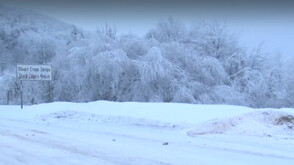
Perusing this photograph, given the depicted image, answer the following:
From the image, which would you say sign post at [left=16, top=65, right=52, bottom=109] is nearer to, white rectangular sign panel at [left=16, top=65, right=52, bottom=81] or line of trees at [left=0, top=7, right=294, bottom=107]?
white rectangular sign panel at [left=16, top=65, right=52, bottom=81]

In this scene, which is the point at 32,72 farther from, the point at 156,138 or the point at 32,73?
the point at 156,138

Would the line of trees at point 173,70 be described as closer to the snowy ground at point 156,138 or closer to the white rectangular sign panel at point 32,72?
the white rectangular sign panel at point 32,72

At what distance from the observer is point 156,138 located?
1132 cm

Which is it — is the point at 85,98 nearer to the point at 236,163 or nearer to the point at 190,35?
the point at 190,35

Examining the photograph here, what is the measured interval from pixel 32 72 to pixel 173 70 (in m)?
10.3

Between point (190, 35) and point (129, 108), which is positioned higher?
point (190, 35)

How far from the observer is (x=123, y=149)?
938 centimetres

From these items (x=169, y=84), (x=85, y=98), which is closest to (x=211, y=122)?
(x=169, y=84)

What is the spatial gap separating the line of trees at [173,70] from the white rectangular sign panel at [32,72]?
18.5 feet

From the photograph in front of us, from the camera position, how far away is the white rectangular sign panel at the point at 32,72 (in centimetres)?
2398

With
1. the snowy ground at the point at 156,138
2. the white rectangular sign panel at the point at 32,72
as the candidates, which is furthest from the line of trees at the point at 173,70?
the snowy ground at the point at 156,138

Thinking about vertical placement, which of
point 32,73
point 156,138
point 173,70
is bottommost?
point 156,138

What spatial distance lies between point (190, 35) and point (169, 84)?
7.18 m

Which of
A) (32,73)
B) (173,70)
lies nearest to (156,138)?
(32,73)
